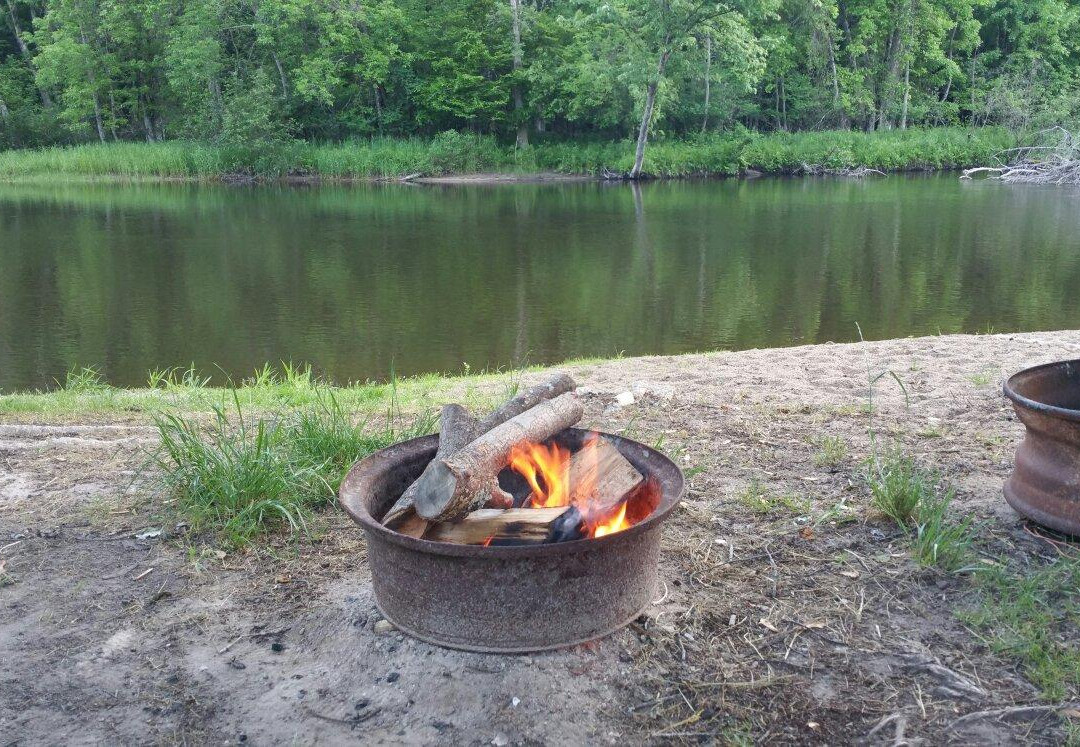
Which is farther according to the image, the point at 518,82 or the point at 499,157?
the point at 518,82

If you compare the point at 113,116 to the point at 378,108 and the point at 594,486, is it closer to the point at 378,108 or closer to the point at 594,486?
the point at 378,108

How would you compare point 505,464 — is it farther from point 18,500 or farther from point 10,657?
point 18,500

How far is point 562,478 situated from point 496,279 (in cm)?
1210

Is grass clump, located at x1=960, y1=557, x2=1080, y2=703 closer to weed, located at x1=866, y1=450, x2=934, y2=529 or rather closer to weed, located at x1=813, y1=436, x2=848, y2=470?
weed, located at x1=866, y1=450, x2=934, y2=529

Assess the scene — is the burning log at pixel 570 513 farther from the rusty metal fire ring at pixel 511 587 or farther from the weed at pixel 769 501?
the weed at pixel 769 501

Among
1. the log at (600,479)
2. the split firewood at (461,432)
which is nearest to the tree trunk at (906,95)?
the split firewood at (461,432)

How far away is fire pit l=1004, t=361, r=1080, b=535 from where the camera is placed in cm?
338

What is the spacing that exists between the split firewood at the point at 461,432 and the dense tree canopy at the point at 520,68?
3343cm

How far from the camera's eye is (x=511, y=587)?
282 centimetres

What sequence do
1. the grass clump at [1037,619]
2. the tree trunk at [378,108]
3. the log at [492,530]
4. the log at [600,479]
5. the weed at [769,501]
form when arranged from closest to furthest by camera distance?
the grass clump at [1037,619] < the log at [492,530] < the log at [600,479] < the weed at [769,501] < the tree trunk at [378,108]

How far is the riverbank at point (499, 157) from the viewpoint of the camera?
3591 cm

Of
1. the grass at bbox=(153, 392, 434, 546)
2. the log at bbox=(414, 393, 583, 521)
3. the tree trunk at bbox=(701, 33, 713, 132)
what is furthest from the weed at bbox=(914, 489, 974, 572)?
the tree trunk at bbox=(701, 33, 713, 132)

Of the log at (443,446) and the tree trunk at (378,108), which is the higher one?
the tree trunk at (378,108)

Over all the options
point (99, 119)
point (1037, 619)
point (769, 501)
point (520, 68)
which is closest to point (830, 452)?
point (769, 501)
